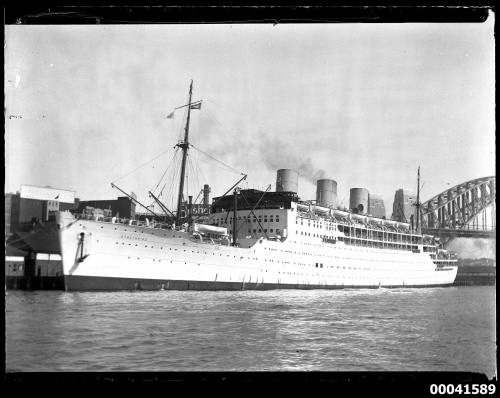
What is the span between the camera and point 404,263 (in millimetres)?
43312

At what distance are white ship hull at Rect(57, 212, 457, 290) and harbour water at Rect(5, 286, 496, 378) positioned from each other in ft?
16.0

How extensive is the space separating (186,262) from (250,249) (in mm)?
4831

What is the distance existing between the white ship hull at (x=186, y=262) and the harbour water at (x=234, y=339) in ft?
16.0

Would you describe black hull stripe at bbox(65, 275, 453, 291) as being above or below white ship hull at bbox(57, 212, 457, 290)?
below

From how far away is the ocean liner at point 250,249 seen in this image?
2302 centimetres

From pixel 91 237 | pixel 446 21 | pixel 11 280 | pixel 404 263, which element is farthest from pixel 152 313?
pixel 404 263

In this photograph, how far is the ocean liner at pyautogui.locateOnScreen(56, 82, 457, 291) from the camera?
906 inches

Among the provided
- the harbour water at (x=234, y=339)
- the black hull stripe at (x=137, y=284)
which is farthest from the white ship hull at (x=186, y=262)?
the harbour water at (x=234, y=339)
